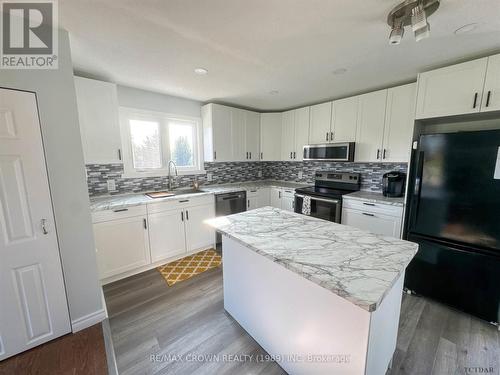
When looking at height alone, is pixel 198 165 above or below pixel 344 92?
below

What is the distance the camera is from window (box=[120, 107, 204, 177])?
2.94m

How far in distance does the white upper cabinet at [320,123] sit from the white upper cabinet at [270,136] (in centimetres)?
73

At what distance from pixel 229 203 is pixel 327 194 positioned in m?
1.55

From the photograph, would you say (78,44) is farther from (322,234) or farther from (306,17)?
(322,234)

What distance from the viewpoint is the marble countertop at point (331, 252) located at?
93cm

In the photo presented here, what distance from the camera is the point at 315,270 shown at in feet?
3.43

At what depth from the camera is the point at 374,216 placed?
263cm

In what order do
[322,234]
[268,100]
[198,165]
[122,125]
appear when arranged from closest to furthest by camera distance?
1. [322,234]
2. [122,125]
3. [268,100]
4. [198,165]

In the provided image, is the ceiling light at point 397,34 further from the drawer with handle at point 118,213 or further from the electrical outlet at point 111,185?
the electrical outlet at point 111,185

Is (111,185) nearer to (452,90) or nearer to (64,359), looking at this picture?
(64,359)

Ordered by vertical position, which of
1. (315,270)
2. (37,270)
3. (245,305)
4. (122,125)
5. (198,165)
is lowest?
(245,305)

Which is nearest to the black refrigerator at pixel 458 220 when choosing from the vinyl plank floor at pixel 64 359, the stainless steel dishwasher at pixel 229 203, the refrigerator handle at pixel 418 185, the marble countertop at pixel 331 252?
the refrigerator handle at pixel 418 185

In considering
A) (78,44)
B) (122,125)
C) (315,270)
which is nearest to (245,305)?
(315,270)

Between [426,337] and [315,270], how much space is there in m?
1.56
